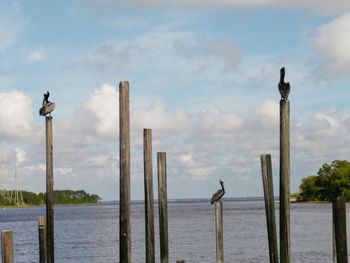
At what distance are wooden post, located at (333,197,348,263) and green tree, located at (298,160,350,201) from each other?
397 ft

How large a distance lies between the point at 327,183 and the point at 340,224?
145 metres

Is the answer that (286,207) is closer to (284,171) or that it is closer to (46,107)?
(284,171)

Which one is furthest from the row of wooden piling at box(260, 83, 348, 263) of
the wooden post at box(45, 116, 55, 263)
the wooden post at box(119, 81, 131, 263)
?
the wooden post at box(45, 116, 55, 263)

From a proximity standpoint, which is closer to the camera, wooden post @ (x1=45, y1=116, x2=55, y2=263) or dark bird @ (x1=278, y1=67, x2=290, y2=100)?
dark bird @ (x1=278, y1=67, x2=290, y2=100)

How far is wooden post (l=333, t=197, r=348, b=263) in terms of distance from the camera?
44.2 feet

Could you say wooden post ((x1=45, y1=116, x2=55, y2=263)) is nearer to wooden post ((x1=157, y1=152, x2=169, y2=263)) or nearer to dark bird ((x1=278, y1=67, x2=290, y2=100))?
wooden post ((x1=157, y1=152, x2=169, y2=263))

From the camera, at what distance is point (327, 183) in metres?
155

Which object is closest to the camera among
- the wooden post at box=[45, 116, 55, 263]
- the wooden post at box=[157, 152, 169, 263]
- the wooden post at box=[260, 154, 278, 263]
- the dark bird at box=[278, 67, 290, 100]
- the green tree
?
the dark bird at box=[278, 67, 290, 100]

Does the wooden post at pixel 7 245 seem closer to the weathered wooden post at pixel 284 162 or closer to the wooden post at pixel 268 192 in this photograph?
the weathered wooden post at pixel 284 162

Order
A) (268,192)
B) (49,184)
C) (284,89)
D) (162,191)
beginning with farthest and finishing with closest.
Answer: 1. (49,184)
2. (162,191)
3. (268,192)
4. (284,89)

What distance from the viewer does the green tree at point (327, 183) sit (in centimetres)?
14512

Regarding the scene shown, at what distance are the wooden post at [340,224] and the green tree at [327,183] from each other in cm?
12092

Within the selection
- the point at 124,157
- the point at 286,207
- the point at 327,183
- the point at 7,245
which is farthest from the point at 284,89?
the point at 327,183

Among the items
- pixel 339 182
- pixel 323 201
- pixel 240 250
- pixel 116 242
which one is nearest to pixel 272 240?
pixel 240 250
